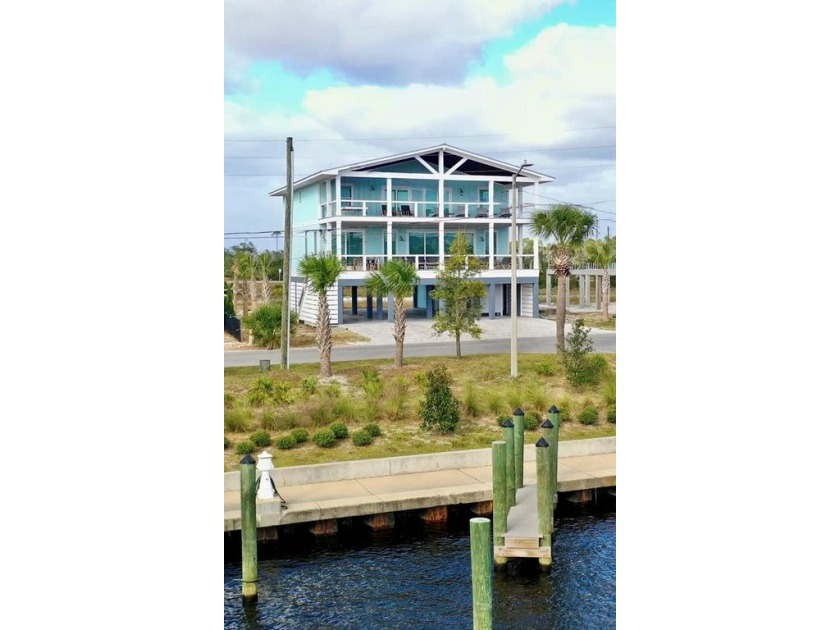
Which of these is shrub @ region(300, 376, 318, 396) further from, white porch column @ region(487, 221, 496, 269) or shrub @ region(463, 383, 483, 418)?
white porch column @ region(487, 221, 496, 269)

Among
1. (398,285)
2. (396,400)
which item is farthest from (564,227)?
(396,400)

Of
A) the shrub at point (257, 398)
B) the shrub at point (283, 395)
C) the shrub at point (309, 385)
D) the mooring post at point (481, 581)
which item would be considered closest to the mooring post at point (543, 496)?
the mooring post at point (481, 581)

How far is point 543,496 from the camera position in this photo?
990 cm

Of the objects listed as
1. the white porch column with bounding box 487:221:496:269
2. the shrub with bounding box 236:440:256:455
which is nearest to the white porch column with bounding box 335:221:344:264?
the white porch column with bounding box 487:221:496:269

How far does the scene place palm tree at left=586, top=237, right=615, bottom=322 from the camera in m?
31.7

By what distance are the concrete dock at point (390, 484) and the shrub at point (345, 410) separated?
238 centimetres

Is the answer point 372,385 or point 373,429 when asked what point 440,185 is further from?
point 373,429

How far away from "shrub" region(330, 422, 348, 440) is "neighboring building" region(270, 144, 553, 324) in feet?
48.6

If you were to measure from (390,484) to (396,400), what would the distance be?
3490 millimetres

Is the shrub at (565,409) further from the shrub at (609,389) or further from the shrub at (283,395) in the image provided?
the shrub at (283,395)

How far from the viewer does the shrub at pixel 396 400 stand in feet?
49.6

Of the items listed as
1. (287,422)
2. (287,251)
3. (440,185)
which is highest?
(440,185)

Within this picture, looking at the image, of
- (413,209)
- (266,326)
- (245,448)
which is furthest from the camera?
(413,209)
